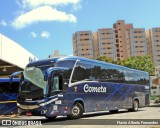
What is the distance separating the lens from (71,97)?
18.2 metres

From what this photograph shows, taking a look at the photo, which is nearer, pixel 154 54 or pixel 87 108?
pixel 87 108

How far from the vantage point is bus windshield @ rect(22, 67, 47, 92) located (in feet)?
55.4

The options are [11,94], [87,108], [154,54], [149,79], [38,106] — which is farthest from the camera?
[154,54]

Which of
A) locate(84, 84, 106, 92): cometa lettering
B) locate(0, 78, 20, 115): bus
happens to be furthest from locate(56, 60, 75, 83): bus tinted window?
locate(0, 78, 20, 115): bus

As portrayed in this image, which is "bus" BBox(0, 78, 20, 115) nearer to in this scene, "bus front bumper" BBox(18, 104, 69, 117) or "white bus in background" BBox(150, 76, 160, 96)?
"bus front bumper" BBox(18, 104, 69, 117)

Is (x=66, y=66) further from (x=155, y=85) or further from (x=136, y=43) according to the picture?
(x=136, y=43)

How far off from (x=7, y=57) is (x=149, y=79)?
11.9 meters

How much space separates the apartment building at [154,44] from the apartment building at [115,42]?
34.5 inches

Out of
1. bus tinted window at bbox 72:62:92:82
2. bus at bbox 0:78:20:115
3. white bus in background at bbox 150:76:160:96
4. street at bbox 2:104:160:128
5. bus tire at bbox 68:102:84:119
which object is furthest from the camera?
white bus in background at bbox 150:76:160:96

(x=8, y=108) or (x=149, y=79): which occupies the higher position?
(x=149, y=79)

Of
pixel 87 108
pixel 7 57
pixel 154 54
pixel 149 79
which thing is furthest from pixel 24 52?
pixel 154 54

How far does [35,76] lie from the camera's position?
17.3m

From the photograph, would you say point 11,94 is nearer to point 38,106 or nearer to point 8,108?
point 8,108

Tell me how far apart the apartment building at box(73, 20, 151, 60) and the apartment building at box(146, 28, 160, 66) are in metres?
0.88
